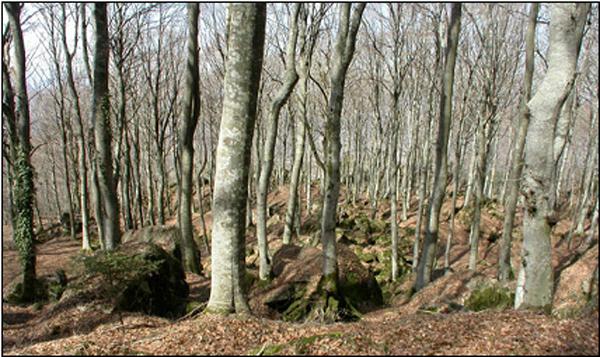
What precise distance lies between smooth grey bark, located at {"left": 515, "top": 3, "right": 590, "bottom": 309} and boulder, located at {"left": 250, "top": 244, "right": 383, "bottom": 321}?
160 inches

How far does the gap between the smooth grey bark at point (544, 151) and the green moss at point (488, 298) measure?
2463 mm

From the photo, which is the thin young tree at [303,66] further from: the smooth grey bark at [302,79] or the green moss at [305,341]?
the green moss at [305,341]

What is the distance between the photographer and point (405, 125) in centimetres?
3011

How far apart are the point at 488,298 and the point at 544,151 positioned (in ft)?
13.0

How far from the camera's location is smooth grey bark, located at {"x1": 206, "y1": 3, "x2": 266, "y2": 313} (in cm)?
495

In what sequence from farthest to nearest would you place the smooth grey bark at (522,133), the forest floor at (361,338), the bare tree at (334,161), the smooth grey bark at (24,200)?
the smooth grey bark at (24,200) < the smooth grey bark at (522,133) < the bare tree at (334,161) < the forest floor at (361,338)

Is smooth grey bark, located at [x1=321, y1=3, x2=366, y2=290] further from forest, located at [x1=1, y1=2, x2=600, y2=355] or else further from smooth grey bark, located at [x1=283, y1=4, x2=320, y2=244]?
smooth grey bark, located at [x1=283, y1=4, x2=320, y2=244]

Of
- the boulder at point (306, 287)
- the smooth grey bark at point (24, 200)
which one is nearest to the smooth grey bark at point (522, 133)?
the boulder at point (306, 287)

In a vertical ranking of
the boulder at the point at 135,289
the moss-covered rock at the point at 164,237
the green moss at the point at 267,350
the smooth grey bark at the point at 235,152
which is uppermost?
the smooth grey bark at the point at 235,152

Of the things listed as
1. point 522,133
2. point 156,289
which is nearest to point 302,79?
point 522,133

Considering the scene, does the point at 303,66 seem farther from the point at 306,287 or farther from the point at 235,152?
the point at 235,152

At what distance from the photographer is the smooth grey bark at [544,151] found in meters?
4.41

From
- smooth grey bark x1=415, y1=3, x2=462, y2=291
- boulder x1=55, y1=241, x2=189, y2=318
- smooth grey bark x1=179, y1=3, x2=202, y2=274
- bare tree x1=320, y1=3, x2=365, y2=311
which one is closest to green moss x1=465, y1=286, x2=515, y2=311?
smooth grey bark x1=415, y1=3, x2=462, y2=291

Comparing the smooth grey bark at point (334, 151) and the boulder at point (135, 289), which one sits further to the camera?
the smooth grey bark at point (334, 151)
